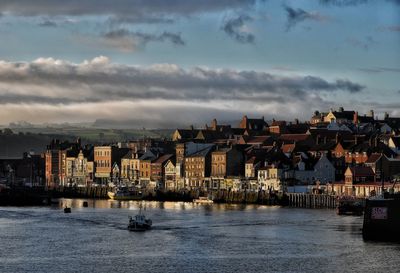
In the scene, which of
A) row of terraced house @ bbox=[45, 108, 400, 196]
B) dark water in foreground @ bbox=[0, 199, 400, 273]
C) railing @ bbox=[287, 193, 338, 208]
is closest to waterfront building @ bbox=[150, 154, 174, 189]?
row of terraced house @ bbox=[45, 108, 400, 196]

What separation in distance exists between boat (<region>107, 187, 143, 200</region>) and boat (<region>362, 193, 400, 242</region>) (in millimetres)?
81475

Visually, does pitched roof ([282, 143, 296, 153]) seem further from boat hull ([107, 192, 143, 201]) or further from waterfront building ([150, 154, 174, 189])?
waterfront building ([150, 154, 174, 189])

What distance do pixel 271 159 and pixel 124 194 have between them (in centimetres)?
2143

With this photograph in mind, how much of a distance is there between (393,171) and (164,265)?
7751 cm

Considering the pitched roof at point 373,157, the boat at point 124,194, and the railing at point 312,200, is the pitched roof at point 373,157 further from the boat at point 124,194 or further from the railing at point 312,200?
the boat at point 124,194

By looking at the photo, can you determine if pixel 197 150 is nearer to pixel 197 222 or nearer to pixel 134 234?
pixel 197 222

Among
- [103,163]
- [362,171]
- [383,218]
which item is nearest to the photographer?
[383,218]

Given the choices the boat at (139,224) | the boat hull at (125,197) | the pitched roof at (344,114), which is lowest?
the boat at (139,224)

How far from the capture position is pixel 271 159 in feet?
485

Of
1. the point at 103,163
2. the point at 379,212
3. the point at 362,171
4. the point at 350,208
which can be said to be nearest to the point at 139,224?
the point at 379,212

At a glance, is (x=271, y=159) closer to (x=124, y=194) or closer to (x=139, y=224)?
(x=124, y=194)

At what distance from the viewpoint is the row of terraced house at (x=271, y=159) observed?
136 m

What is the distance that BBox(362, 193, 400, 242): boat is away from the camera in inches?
2859

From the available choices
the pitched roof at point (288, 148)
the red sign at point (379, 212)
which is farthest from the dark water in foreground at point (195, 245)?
the pitched roof at point (288, 148)
